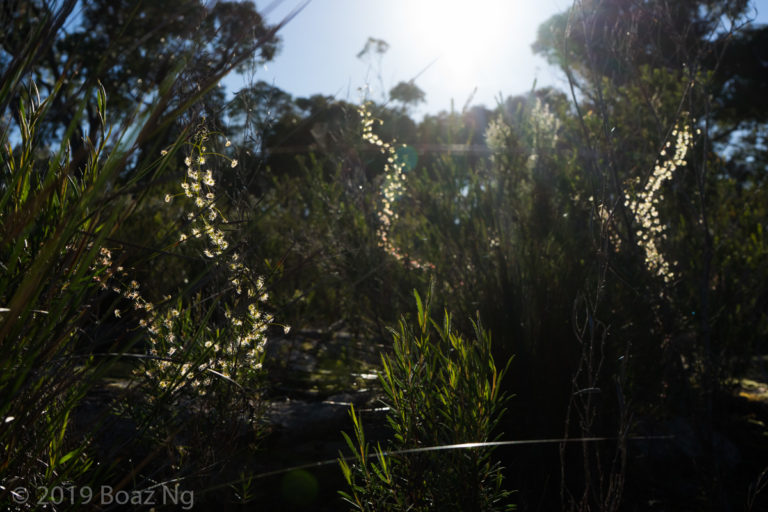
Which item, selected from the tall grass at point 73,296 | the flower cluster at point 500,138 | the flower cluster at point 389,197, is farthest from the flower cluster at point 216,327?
the flower cluster at point 500,138

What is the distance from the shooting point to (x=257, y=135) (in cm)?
181

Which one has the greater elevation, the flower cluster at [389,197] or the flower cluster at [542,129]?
the flower cluster at [542,129]

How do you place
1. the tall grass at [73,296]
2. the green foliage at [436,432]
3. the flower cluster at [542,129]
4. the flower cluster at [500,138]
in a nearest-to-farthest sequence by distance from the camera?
the tall grass at [73,296] → the green foliage at [436,432] → the flower cluster at [500,138] → the flower cluster at [542,129]

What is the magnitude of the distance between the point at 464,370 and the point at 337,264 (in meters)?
2.22

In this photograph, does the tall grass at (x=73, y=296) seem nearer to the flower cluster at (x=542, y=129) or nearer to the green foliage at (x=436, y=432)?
the green foliage at (x=436, y=432)

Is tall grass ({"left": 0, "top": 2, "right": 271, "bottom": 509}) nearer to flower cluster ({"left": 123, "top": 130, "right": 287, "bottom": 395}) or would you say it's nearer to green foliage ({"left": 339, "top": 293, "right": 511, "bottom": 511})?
flower cluster ({"left": 123, "top": 130, "right": 287, "bottom": 395})

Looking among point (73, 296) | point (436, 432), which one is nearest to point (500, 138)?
point (436, 432)

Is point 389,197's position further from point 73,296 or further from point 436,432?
point 73,296

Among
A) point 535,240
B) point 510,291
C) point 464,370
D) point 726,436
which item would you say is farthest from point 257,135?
point 726,436

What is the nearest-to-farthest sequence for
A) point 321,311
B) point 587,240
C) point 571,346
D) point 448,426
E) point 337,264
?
1. point 448,426
2. point 571,346
3. point 587,240
4. point 337,264
5. point 321,311

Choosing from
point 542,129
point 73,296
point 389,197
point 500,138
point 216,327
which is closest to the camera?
point 73,296

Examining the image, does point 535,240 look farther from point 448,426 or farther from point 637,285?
point 448,426

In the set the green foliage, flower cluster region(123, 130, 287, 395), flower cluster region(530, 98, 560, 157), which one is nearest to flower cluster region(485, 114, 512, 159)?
flower cluster region(530, 98, 560, 157)

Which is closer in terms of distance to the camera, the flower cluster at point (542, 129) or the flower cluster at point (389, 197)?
the flower cluster at point (389, 197)
